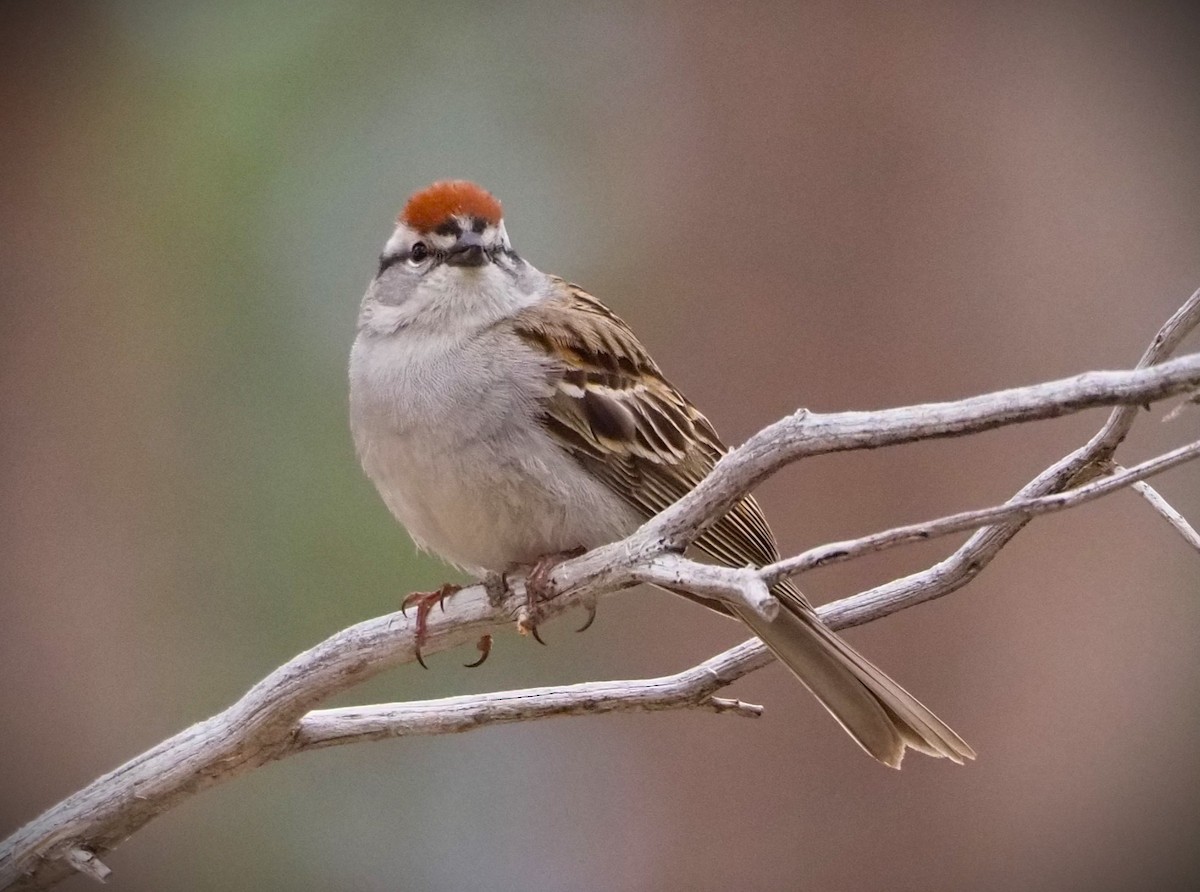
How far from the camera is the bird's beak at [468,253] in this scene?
233cm

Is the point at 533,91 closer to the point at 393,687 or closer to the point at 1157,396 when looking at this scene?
the point at 393,687

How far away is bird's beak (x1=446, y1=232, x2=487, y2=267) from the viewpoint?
7.66ft

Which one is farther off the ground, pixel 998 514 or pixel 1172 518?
pixel 1172 518

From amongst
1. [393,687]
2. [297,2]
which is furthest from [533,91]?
[393,687]

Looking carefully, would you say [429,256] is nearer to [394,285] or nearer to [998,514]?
[394,285]

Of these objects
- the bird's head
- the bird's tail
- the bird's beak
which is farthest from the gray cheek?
the bird's tail

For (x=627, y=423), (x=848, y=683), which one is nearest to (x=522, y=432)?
(x=627, y=423)

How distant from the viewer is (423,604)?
208 centimetres

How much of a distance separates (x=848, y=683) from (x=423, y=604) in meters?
0.72

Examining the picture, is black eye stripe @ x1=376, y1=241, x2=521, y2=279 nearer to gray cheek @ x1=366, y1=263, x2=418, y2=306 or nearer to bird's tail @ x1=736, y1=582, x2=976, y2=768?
gray cheek @ x1=366, y1=263, x2=418, y2=306

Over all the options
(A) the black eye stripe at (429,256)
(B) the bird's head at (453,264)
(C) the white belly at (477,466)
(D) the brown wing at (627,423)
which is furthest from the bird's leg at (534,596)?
(A) the black eye stripe at (429,256)

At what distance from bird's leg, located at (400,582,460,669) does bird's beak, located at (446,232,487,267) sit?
0.61 meters

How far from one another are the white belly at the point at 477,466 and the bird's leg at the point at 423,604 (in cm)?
7

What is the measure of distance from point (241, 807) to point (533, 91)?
7.35 feet
